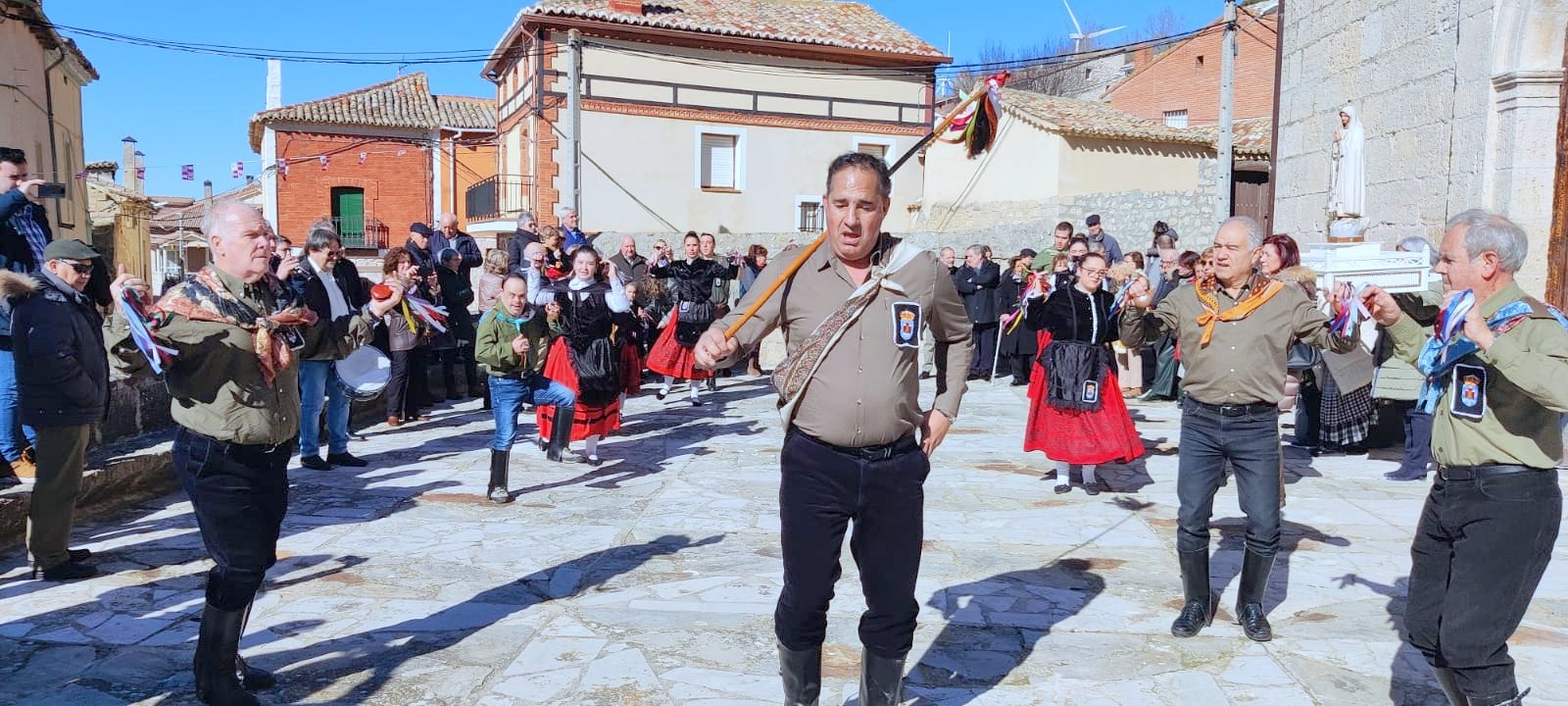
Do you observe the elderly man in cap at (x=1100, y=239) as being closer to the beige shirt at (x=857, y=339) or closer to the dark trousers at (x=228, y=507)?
the beige shirt at (x=857, y=339)

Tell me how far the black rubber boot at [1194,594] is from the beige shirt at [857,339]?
5.88 ft

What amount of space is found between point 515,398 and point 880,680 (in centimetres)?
451

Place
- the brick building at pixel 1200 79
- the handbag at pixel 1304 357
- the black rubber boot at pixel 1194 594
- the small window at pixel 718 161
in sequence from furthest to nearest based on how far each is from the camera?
the brick building at pixel 1200 79 → the small window at pixel 718 161 → the handbag at pixel 1304 357 → the black rubber boot at pixel 1194 594

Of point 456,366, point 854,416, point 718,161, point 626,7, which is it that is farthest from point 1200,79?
point 854,416

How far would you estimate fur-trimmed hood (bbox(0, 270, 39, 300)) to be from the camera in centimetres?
493

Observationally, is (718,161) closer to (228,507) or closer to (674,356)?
(674,356)

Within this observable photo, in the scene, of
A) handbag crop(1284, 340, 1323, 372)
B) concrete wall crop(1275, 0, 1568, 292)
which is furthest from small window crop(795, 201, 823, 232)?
handbag crop(1284, 340, 1323, 372)

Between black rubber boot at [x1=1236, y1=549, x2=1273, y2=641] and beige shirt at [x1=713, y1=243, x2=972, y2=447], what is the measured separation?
6.33 feet

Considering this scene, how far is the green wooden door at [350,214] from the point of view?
117 ft

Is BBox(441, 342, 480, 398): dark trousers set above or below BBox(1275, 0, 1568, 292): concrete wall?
below

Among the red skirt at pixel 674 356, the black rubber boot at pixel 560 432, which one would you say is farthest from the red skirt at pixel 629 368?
the red skirt at pixel 674 356

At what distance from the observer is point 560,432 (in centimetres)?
830

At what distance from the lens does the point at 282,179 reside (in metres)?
34.4

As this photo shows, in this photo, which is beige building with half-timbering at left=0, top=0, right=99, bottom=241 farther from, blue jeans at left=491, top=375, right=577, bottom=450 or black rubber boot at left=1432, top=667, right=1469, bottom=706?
black rubber boot at left=1432, top=667, right=1469, bottom=706
